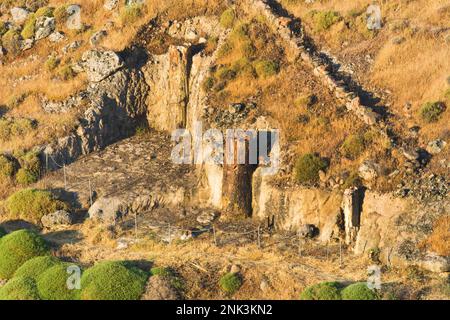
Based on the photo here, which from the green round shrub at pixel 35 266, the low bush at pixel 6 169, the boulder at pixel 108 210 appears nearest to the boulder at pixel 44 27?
the low bush at pixel 6 169

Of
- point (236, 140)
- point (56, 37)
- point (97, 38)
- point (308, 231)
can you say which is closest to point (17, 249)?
point (236, 140)

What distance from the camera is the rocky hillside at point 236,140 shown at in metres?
34.1

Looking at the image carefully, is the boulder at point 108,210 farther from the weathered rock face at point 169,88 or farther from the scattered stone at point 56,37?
the scattered stone at point 56,37

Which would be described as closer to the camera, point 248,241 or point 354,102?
point 248,241

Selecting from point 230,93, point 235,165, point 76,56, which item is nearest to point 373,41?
point 230,93

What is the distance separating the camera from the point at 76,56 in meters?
52.2

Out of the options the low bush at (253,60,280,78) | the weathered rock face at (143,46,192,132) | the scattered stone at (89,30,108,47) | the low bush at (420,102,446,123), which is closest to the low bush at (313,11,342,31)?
the low bush at (253,60,280,78)

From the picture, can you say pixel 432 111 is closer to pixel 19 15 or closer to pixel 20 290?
pixel 20 290

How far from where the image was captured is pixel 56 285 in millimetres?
32250

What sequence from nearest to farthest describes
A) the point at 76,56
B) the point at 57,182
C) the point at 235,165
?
1. the point at 235,165
2. the point at 57,182
3. the point at 76,56

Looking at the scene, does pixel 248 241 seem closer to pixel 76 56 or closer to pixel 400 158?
pixel 400 158

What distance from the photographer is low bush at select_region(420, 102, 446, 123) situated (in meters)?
39.3

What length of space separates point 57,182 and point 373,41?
22830mm

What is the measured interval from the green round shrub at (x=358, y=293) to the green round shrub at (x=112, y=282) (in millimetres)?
9098
